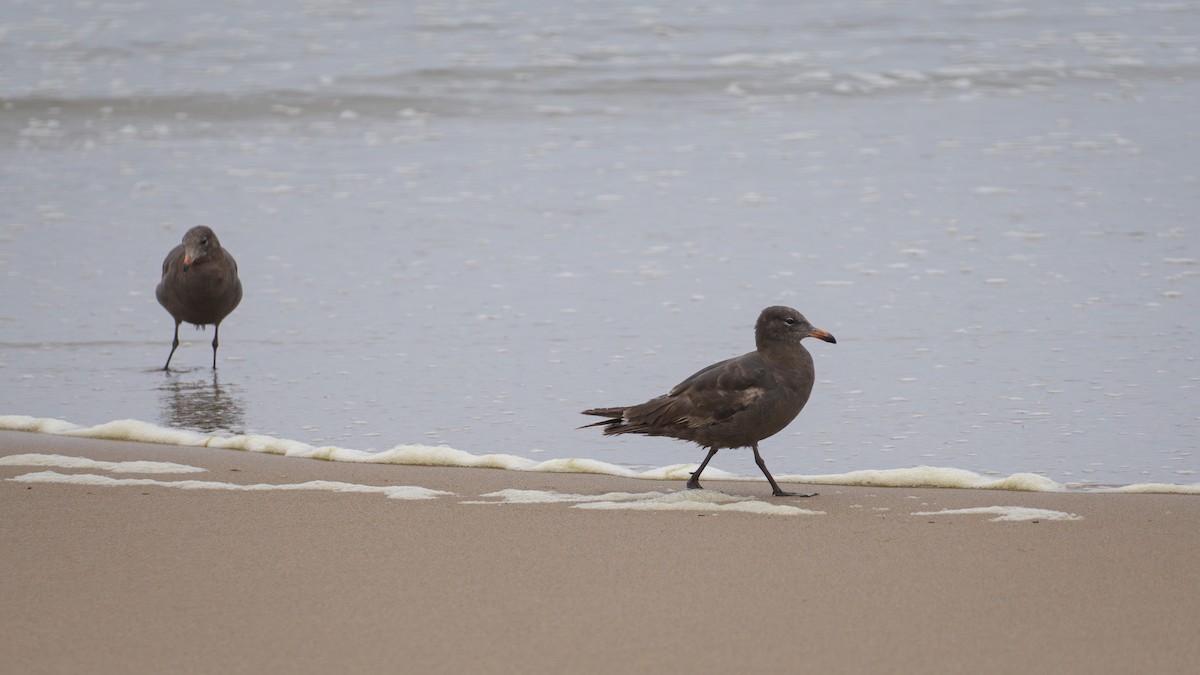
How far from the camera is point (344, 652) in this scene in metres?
3.83

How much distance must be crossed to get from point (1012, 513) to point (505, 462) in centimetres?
201

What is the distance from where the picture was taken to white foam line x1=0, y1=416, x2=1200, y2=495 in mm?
5613

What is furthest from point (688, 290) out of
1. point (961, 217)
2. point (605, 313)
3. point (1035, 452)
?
point (1035, 452)

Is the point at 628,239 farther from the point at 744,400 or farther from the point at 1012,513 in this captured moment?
the point at 1012,513

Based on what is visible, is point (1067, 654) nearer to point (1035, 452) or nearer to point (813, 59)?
point (1035, 452)

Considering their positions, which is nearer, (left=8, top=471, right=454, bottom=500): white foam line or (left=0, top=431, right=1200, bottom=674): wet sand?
(left=0, top=431, right=1200, bottom=674): wet sand

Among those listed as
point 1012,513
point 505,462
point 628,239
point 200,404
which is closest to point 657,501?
point 505,462

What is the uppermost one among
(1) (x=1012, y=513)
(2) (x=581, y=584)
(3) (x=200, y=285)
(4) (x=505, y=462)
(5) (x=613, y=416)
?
(3) (x=200, y=285)

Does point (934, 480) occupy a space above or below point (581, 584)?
above

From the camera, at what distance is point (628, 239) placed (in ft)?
35.1

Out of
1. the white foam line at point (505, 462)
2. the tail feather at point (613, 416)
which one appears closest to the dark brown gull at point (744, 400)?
the tail feather at point (613, 416)

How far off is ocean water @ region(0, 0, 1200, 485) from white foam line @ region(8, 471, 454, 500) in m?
0.71

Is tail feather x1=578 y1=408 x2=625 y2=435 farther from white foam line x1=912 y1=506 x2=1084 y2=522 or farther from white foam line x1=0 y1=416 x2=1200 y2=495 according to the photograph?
white foam line x1=912 y1=506 x2=1084 y2=522

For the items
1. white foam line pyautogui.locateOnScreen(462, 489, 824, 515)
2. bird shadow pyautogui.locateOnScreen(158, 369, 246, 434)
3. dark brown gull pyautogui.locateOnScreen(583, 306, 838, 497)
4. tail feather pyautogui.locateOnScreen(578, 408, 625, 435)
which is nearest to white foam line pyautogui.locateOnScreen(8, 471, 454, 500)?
white foam line pyautogui.locateOnScreen(462, 489, 824, 515)
